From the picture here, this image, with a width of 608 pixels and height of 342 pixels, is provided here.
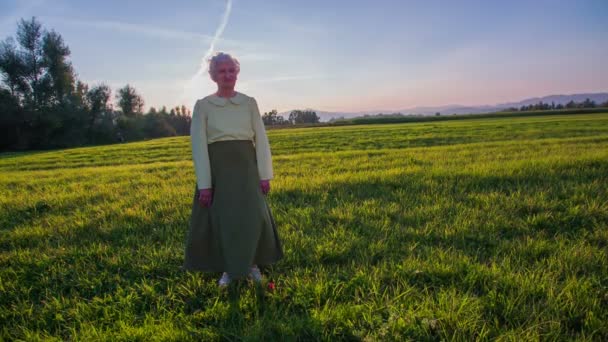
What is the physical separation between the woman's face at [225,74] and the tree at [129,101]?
251 feet

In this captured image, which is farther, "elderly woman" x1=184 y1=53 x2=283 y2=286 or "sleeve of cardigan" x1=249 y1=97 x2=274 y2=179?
"sleeve of cardigan" x1=249 y1=97 x2=274 y2=179

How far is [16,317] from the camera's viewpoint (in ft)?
9.19

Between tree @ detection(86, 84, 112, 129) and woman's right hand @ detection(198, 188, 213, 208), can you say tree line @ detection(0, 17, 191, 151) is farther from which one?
woman's right hand @ detection(198, 188, 213, 208)

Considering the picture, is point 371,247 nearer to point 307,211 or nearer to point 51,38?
point 307,211

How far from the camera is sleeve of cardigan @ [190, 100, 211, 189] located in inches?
113

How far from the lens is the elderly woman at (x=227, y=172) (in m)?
2.89

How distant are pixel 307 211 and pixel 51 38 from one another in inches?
2218

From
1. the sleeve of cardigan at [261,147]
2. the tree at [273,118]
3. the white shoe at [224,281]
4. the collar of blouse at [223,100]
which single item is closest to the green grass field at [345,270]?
the white shoe at [224,281]

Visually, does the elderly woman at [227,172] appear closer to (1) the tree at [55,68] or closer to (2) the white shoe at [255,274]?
(2) the white shoe at [255,274]

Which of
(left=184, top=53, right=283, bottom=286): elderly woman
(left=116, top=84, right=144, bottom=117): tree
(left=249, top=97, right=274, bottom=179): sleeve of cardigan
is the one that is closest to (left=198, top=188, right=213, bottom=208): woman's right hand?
(left=184, top=53, right=283, bottom=286): elderly woman

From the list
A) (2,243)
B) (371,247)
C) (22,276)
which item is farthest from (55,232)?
(371,247)

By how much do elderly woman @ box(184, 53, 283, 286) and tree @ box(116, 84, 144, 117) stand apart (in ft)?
251

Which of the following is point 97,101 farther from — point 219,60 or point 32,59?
point 219,60

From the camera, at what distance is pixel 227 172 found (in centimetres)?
293
